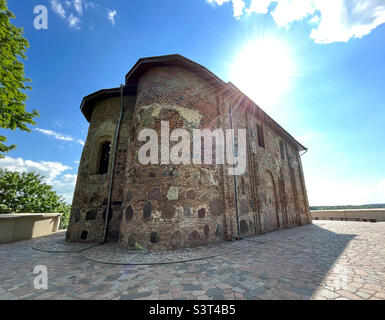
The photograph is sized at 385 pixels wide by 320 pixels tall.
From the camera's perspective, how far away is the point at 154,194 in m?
5.76

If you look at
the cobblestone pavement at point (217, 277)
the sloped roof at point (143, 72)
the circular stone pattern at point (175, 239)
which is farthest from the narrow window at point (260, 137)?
the circular stone pattern at point (175, 239)

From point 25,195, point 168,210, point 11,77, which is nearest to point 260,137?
point 168,210

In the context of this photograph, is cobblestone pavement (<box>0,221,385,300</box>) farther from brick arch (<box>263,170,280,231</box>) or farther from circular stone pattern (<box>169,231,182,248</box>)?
brick arch (<box>263,170,280,231</box>)

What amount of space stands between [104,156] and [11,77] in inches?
168

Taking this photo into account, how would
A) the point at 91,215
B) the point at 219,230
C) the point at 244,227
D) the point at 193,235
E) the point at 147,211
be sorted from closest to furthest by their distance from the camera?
the point at 147,211, the point at 193,235, the point at 219,230, the point at 91,215, the point at 244,227

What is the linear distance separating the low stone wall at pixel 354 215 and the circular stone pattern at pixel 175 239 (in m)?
17.8

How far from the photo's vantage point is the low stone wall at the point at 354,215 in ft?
47.6

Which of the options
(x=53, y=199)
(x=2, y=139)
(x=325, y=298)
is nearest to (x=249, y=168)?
(x=325, y=298)

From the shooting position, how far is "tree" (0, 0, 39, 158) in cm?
591

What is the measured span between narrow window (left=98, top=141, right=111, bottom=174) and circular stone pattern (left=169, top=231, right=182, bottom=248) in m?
4.72

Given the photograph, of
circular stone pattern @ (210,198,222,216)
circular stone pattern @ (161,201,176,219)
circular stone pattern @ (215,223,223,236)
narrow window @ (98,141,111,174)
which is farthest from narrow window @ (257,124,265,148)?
narrow window @ (98,141,111,174)

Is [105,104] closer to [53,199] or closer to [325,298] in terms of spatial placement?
[325,298]

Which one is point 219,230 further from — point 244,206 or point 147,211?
point 147,211

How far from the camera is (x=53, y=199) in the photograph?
63.9 ft
